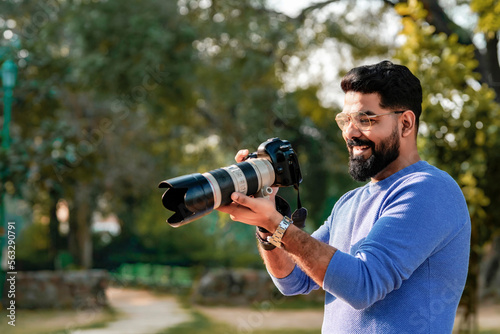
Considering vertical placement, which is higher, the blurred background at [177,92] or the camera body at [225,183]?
the camera body at [225,183]

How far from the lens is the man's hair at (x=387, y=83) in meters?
1.85

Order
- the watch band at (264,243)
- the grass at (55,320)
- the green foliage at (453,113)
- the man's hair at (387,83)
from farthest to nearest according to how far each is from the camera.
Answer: the grass at (55,320)
the green foliage at (453,113)
the watch band at (264,243)
the man's hair at (387,83)

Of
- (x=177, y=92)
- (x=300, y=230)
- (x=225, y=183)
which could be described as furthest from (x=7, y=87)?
(x=300, y=230)

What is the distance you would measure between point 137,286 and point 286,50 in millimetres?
8717

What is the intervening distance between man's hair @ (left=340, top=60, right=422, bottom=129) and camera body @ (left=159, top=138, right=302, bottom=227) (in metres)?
0.37

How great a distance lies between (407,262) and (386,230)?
11 cm

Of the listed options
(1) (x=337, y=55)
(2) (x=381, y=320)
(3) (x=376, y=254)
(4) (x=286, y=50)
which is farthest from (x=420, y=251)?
(1) (x=337, y=55)

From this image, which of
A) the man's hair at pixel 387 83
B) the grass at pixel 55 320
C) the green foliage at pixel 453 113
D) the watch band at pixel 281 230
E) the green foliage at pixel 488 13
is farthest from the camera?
the grass at pixel 55 320

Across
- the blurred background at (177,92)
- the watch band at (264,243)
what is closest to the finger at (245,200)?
the watch band at (264,243)

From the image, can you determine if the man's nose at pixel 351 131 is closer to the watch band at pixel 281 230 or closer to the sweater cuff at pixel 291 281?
the watch band at pixel 281 230

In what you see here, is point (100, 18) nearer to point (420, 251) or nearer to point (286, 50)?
point (286, 50)

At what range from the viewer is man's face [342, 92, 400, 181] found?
73.4 inches

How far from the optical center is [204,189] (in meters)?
1.76

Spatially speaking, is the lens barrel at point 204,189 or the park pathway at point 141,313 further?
the park pathway at point 141,313
